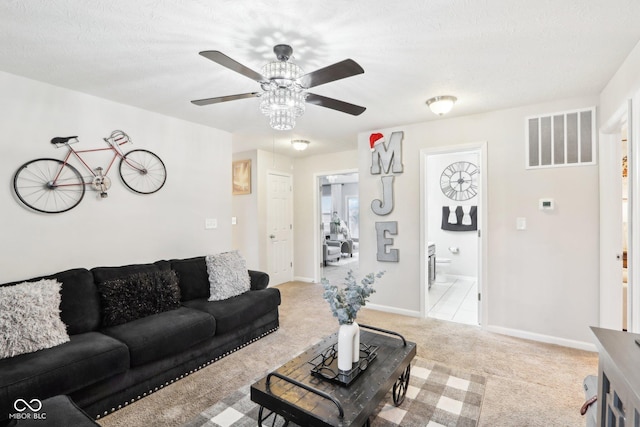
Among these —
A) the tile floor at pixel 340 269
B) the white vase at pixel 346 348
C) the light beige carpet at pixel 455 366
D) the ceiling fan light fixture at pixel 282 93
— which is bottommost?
the tile floor at pixel 340 269

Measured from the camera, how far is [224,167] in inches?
167

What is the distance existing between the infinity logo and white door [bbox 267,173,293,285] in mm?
3989

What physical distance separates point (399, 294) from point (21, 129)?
4.24 meters

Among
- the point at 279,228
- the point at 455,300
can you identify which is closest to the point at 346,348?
the point at 455,300

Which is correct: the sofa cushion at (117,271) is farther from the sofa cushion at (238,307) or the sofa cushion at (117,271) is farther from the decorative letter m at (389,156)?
the decorative letter m at (389,156)

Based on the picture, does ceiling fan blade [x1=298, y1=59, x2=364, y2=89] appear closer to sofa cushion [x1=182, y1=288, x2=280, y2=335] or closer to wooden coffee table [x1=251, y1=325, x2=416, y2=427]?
wooden coffee table [x1=251, y1=325, x2=416, y2=427]

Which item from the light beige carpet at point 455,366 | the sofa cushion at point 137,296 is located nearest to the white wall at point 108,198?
the sofa cushion at point 137,296

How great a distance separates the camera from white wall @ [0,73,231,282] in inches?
97.6

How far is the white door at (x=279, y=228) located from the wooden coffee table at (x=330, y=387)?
352 cm

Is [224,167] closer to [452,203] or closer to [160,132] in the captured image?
[160,132]

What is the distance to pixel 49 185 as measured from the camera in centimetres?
264

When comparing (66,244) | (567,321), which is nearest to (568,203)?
(567,321)

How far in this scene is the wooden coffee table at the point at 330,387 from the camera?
58.6 inches

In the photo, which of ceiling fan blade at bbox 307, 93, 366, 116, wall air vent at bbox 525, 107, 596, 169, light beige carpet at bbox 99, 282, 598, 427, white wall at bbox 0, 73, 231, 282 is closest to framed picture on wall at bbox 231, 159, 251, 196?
white wall at bbox 0, 73, 231, 282
